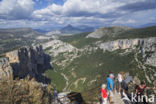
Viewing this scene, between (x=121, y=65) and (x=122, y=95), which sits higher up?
(x=122, y=95)

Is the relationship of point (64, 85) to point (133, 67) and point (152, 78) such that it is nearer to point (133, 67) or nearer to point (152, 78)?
point (133, 67)

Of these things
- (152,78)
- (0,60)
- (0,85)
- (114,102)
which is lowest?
(152,78)

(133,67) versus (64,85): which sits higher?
(133,67)

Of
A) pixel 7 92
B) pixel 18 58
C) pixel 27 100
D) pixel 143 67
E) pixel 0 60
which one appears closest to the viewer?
pixel 7 92

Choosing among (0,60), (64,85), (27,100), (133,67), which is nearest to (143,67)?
(133,67)

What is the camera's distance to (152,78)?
149500 millimetres

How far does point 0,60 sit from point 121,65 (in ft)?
538

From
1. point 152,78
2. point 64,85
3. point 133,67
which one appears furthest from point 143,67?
point 64,85

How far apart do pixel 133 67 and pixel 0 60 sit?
161993mm

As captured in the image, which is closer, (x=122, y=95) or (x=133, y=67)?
(x=122, y=95)

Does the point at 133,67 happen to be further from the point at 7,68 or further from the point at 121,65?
the point at 7,68

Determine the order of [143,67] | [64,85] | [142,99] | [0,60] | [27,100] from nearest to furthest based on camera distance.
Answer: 1. [142,99]
2. [27,100]
3. [0,60]
4. [143,67]
5. [64,85]

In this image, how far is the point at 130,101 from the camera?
18.1 metres

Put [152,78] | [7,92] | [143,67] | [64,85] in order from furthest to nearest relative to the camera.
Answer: [64,85], [143,67], [152,78], [7,92]
